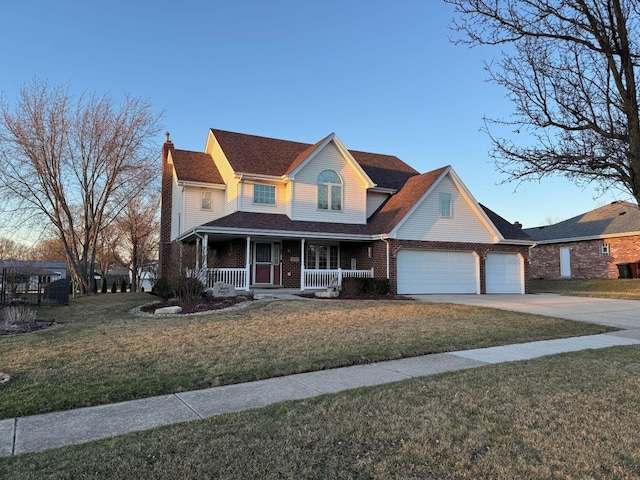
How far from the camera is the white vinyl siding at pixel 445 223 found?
1998 cm

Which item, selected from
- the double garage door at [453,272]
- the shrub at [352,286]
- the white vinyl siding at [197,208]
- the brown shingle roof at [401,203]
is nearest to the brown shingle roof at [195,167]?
the white vinyl siding at [197,208]

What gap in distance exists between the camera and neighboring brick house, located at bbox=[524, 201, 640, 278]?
26766mm

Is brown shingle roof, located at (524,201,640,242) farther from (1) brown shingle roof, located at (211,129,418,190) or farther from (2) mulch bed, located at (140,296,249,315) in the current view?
(2) mulch bed, located at (140,296,249,315)

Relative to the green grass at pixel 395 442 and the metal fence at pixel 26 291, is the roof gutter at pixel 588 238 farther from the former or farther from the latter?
the metal fence at pixel 26 291

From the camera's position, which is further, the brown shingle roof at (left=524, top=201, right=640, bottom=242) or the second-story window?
the brown shingle roof at (left=524, top=201, right=640, bottom=242)

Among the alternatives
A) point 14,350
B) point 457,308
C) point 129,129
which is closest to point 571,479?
point 14,350

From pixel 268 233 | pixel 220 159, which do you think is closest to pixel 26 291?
pixel 220 159

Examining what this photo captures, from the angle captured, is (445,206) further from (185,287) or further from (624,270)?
(624,270)

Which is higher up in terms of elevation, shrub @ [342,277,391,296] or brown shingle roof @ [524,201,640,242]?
brown shingle roof @ [524,201,640,242]

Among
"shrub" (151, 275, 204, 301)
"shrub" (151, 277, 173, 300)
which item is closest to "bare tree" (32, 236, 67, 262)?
"shrub" (151, 277, 173, 300)

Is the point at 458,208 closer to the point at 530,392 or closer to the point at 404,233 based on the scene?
the point at 404,233

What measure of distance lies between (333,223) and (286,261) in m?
2.92

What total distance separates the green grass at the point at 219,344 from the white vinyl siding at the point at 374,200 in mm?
10391

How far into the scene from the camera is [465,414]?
4414mm
